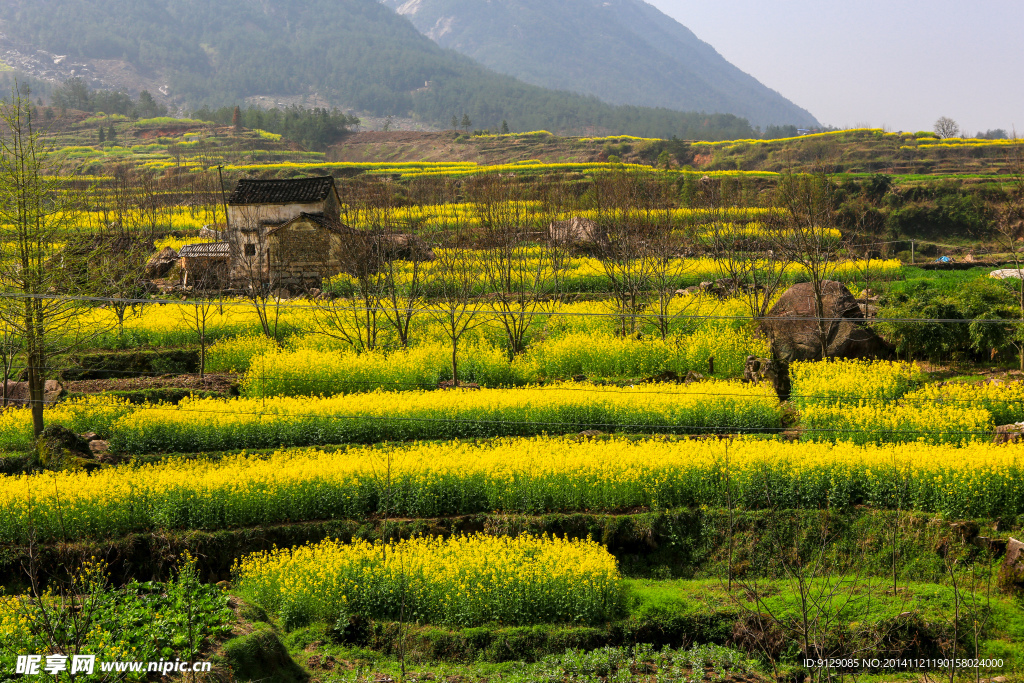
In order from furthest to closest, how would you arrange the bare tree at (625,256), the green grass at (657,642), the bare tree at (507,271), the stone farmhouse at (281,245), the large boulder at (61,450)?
the stone farmhouse at (281,245) < the bare tree at (625,256) < the bare tree at (507,271) < the large boulder at (61,450) < the green grass at (657,642)

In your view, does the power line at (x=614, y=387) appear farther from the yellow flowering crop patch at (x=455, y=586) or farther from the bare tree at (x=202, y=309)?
the yellow flowering crop patch at (x=455, y=586)

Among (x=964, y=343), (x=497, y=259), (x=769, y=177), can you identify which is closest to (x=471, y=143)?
(x=769, y=177)

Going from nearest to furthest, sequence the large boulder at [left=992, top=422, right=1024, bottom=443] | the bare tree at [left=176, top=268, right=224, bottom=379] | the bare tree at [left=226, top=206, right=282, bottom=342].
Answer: the large boulder at [left=992, top=422, right=1024, bottom=443] → the bare tree at [left=176, top=268, right=224, bottom=379] → the bare tree at [left=226, top=206, right=282, bottom=342]

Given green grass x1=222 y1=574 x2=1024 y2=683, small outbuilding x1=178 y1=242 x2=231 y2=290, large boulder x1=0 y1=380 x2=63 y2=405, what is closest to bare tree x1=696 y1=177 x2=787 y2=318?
green grass x1=222 y1=574 x2=1024 y2=683

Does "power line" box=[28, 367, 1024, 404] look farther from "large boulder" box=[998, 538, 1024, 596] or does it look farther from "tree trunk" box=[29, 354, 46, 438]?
"large boulder" box=[998, 538, 1024, 596]

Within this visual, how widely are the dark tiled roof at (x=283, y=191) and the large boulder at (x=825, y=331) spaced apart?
954 inches

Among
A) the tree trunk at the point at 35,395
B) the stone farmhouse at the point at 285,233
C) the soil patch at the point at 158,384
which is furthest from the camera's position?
the stone farmhouse at the point at 285,233

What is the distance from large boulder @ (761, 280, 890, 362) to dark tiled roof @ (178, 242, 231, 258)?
24.8 m

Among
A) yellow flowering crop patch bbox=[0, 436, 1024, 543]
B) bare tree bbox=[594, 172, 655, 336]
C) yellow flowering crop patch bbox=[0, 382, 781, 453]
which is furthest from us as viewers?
bare tree bbox=[594, 172, 655, 336]

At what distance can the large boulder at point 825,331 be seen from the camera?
67.4ft

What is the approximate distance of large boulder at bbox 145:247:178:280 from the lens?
3569 cm

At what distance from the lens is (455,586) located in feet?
33.3

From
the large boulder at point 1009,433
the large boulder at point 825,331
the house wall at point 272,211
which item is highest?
the house wall at point 272,211

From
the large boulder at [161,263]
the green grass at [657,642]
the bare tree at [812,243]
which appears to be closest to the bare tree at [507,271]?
the bare tree at [812,243]
